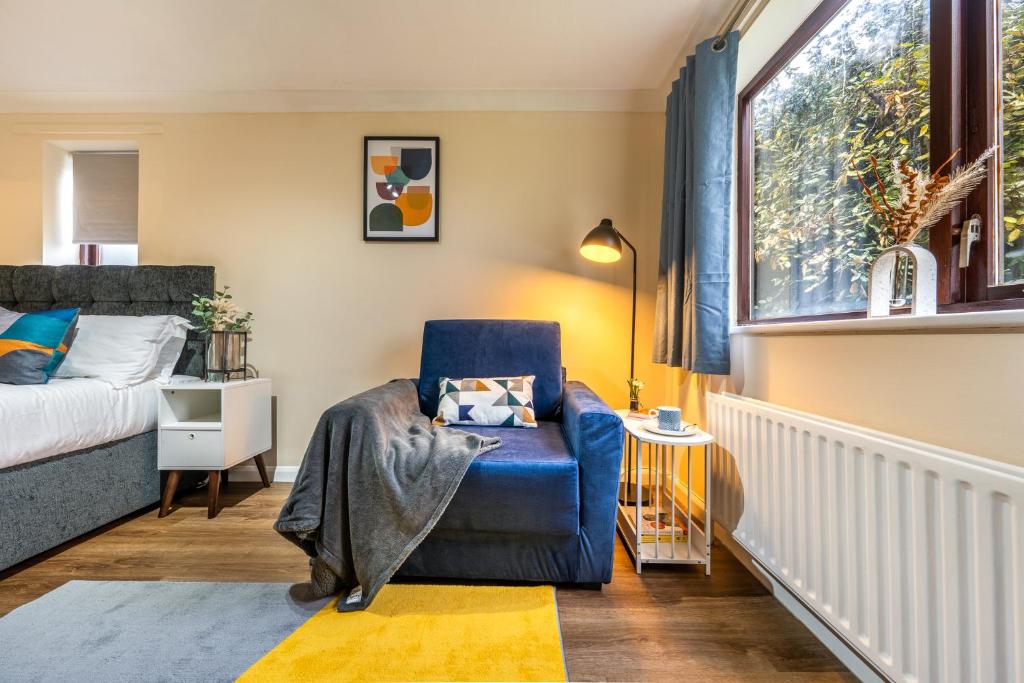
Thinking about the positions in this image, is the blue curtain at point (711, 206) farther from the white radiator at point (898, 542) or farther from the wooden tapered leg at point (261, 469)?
the wooden tapered leg at point (261, 469)

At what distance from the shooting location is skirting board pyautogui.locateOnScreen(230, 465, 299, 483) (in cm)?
252

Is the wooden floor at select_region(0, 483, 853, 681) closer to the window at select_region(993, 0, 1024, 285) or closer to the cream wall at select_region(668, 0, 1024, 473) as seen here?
the cream wall at select_region(668, 0, 1024, 473)

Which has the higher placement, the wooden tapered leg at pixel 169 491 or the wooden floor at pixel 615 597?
the wooden tapered leg at pixel 169 491

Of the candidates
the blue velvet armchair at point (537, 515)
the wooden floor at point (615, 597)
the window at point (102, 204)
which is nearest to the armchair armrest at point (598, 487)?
the blue velvet armchair at point (537, 515)

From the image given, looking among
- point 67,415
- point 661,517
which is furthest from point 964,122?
point 67,415

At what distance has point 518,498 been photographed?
1.41 meters

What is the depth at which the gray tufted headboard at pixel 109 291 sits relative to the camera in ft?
7.86

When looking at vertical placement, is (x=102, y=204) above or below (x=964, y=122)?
above

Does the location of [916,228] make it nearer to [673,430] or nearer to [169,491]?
[673,430]

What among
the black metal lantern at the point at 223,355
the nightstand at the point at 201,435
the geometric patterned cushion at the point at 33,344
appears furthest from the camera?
the black metal lantern at the point at 223,355

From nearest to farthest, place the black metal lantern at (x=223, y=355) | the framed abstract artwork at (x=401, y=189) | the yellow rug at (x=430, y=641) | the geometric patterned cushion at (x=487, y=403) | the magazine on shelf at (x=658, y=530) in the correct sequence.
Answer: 1. the yellow rug at (x=430, y=641)
2. the magazine on shelf at (x=658, y=530)
3. the geometric patterned cushion at (x=487, y=403)
4. the black metal lantern at (x=223, y=355)
5. the framed abstract artwork at (x=401, y=189)

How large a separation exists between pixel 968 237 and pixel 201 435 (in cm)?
277

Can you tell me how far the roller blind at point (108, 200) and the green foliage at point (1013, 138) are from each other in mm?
3816

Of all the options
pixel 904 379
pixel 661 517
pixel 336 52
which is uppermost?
pixel 336 52
